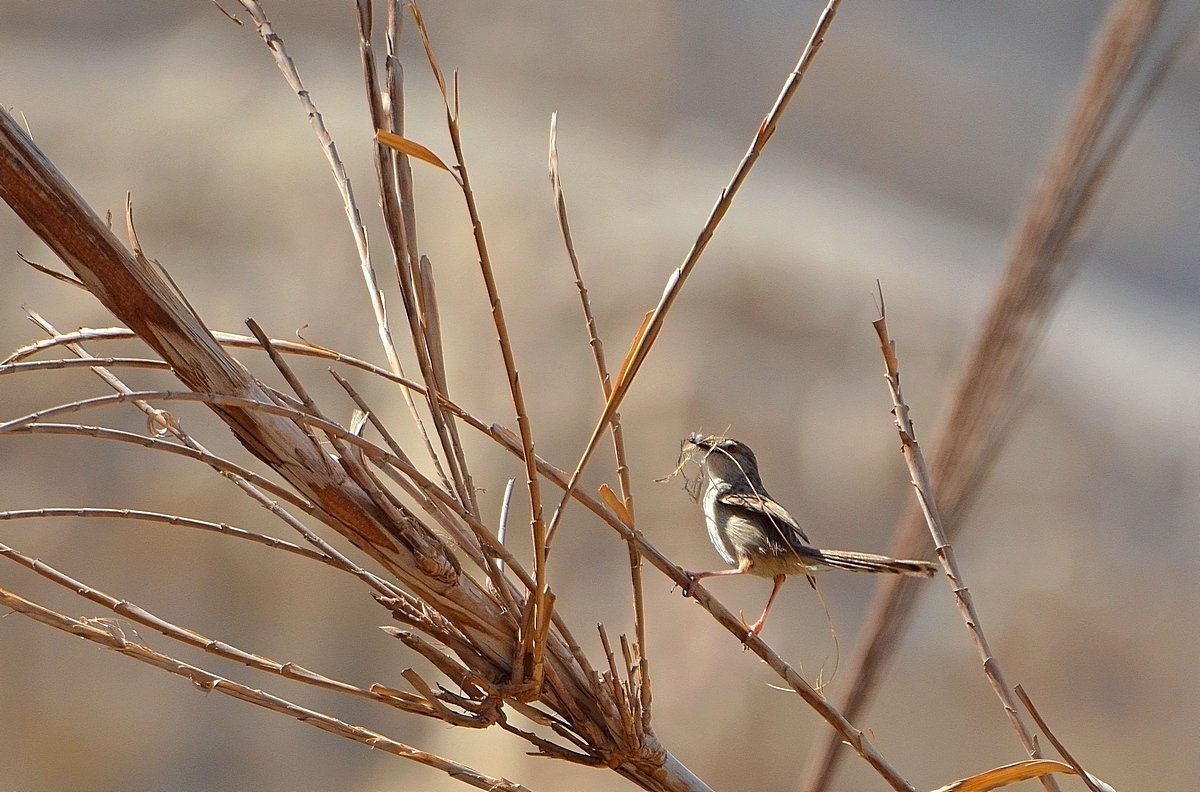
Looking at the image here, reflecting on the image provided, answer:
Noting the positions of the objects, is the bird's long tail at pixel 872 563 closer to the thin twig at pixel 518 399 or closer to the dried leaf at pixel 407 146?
the thin twig at pixel 518 399

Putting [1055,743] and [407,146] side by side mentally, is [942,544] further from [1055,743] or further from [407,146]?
[407,146]

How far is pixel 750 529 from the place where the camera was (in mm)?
1114

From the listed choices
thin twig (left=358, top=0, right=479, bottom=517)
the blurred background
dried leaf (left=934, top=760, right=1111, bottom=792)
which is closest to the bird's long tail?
dried leaf (left=934, top=760, right=1111, bottom=792)

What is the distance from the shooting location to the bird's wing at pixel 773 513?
107 cm

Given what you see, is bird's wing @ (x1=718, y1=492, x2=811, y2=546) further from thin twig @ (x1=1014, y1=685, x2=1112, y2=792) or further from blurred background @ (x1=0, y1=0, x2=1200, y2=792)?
blurred background @ (x1=0, y1=0, x2=1200, y2=792)

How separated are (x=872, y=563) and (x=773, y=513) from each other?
0.73 ft

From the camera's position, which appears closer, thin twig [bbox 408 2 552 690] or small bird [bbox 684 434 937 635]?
thin twig [bbox 408 2 552 690]

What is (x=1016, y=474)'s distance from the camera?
4508mm

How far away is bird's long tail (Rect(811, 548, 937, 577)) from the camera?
1.89ft

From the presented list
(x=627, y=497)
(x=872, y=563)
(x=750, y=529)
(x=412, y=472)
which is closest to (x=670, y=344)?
(x=750, y=529)

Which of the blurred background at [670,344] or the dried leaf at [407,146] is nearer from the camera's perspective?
the dried leaf at [407,146]

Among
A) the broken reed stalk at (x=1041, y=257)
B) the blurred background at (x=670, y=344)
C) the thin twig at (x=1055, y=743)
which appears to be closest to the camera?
the broken reed stalk at (x=1041, y=257)

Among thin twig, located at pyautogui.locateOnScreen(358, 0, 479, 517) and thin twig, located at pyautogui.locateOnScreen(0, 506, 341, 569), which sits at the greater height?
A: thin twig, located at pyautogui.locateOnScreen(358, 0, 479, 517)

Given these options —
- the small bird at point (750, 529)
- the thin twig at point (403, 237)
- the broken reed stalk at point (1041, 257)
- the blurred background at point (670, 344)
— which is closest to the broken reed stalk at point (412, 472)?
the thin twig at point (403, 237)
